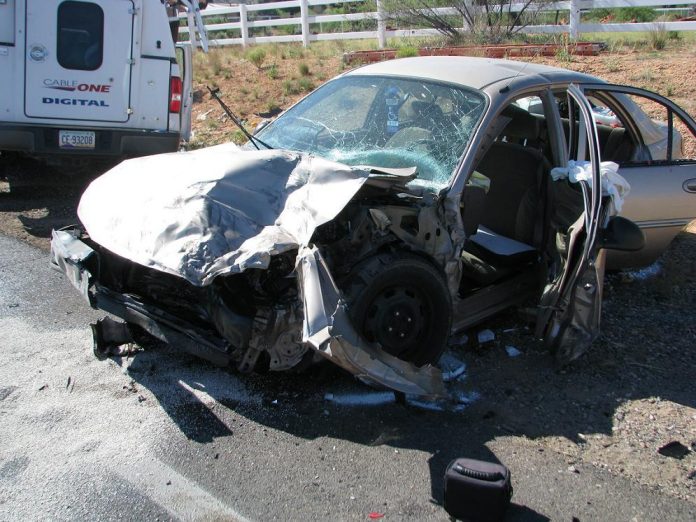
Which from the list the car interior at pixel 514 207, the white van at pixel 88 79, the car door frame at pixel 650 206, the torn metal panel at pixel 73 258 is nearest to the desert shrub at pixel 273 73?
the white van at pixel 88 79

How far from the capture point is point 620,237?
13.9 feet

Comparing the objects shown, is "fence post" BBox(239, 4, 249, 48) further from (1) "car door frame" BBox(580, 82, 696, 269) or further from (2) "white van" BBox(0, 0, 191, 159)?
(1) "car door frame" BBox(580, 82, 696, 269)

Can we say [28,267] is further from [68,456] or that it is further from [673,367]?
[673,367]

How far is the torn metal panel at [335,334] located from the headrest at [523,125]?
2343 millimetres

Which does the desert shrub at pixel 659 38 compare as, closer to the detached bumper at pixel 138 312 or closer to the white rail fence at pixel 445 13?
the white rail fence at pixel 445 13

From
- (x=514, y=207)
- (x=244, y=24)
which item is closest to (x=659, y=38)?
(x=514, y=207)

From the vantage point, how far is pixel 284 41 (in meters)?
19.9

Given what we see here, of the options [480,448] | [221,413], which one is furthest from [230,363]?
[480,448]

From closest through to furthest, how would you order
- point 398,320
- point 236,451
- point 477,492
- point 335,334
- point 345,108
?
point 477,492 < point 335,334 < point 236,451 < point 398,320 < point 345,108

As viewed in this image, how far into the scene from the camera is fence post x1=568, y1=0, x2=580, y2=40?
1423 centimetres

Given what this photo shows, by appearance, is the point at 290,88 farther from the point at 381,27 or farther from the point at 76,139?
the point at 76,139

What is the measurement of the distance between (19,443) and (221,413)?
1.02m

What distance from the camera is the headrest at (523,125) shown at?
17.1ft

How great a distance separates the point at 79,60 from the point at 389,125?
4.72 m
